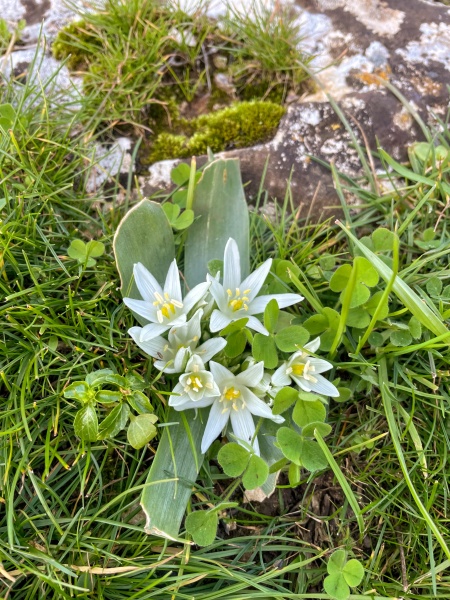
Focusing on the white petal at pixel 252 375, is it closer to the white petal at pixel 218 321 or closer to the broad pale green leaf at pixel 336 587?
the white petal at pixel 218 321

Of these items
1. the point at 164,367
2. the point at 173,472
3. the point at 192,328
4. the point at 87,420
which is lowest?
the point at 173,472

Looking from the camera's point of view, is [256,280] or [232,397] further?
[256,280]

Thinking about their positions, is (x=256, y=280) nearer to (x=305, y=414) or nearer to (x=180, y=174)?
(x=305, y=414)

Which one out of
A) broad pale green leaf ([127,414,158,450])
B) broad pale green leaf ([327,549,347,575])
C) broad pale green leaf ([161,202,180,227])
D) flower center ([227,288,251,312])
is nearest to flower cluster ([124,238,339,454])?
flower center ([227,288,251,312])

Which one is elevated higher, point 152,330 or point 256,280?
point 256,280

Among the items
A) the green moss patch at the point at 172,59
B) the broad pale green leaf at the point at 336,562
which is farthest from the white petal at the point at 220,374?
the green moss patch at the point at 172,59

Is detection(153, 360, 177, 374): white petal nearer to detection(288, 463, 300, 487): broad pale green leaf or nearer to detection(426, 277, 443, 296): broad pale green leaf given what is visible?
detection(288, 463, 300, 487): broad pale green leaf

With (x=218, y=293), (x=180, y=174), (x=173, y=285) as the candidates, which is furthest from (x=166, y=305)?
(x=180, y=174)
